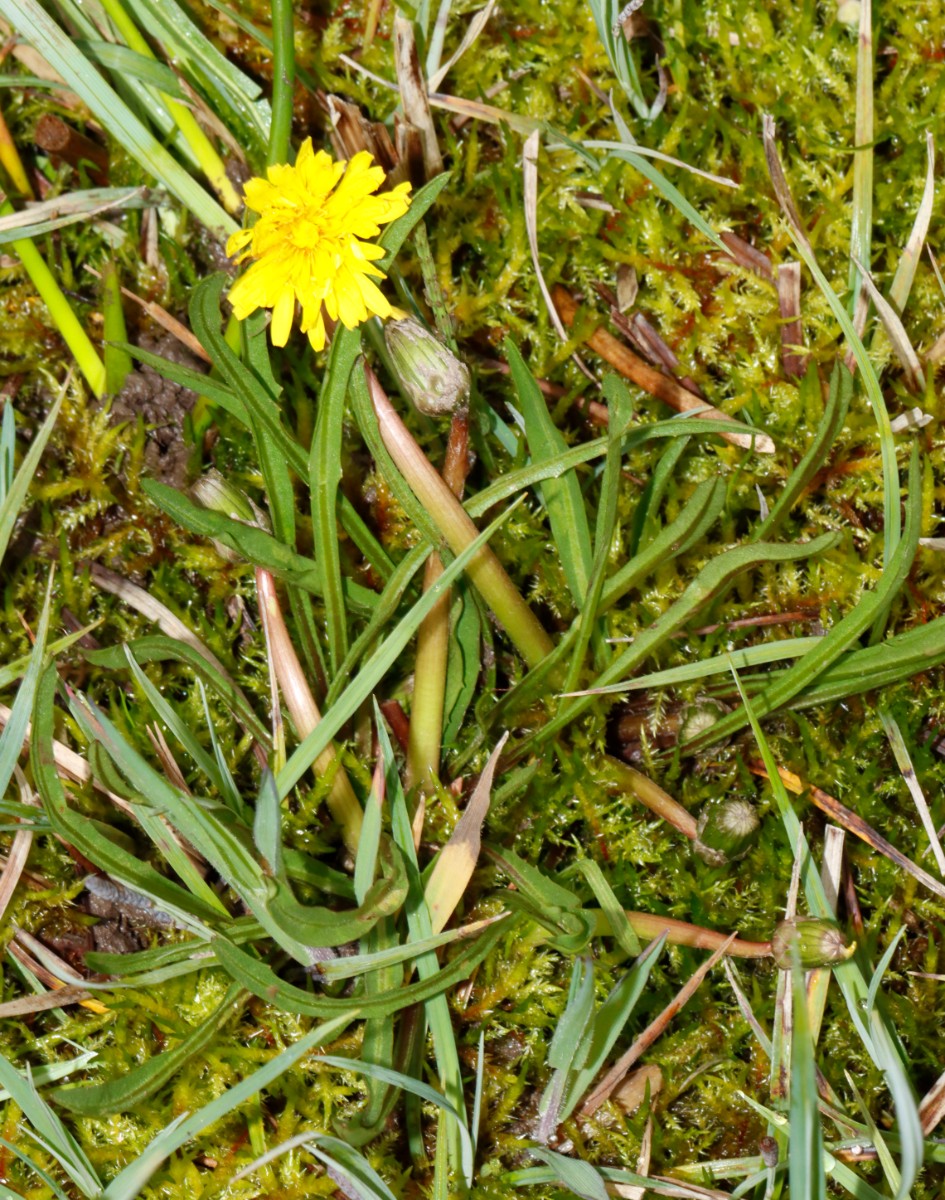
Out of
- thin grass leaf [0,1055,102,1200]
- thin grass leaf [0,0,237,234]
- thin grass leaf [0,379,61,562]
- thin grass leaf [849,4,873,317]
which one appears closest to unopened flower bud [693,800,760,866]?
thin grass leaf [849,4,873,317]

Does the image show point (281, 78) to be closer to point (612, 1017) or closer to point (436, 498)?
point (436, 498)

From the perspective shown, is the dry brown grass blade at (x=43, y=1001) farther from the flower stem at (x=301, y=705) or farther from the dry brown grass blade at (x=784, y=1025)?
the dry brown grass blade at (x=784, y=1025)

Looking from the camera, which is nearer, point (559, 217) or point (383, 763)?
point (383, 763)

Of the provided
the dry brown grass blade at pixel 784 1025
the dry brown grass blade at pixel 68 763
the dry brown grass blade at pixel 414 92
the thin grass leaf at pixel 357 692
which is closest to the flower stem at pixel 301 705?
the thin grass leaf at pixel 357 692

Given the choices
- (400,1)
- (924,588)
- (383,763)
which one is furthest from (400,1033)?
(400,1)

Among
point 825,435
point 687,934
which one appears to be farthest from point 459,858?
point 825,435

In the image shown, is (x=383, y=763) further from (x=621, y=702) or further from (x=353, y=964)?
(x=621, y=702)
